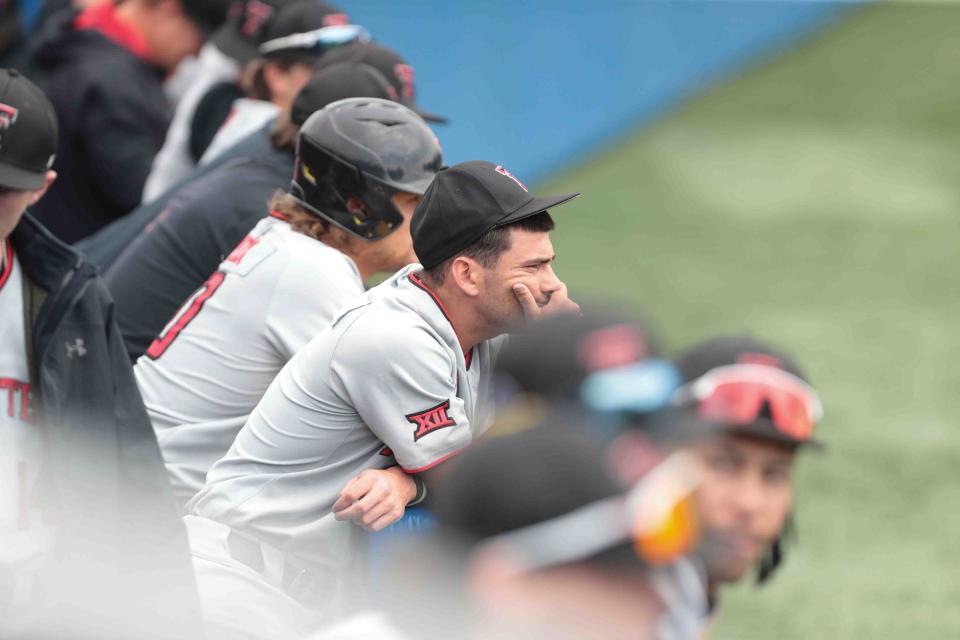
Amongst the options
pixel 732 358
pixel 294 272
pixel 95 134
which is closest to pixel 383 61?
pixel 294 272

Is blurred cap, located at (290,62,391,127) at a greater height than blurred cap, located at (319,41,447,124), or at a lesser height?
greater

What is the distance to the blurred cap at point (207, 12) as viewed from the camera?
5.80 metres

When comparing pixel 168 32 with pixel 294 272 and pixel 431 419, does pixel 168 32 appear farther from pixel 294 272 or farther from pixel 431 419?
pixel 431 419

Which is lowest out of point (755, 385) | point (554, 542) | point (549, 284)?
point (549, 284)

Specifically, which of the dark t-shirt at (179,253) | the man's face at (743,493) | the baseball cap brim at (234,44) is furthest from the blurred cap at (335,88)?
the man's face at (743,493)

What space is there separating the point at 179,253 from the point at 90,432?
1.19 metres

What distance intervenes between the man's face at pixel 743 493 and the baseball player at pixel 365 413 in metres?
0.71

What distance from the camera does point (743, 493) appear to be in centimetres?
231

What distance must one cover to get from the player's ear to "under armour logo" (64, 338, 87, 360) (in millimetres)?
788

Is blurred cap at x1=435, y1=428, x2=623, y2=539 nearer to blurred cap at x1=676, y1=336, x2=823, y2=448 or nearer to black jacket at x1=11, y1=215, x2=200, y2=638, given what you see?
blurred cap at x1=676, y1=336, x2=823, y2=448

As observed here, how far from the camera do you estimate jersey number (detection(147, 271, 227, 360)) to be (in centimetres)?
352

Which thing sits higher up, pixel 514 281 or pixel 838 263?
pixel 514 281

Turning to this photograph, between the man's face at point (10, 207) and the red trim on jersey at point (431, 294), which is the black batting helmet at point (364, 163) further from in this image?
the man's face at point (10, 207)

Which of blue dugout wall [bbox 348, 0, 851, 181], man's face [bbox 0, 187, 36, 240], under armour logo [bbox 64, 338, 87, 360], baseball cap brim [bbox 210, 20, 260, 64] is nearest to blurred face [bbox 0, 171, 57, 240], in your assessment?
man's face [bbox 0, 187, 36, 240]
